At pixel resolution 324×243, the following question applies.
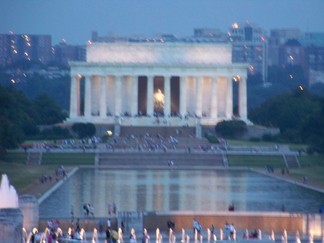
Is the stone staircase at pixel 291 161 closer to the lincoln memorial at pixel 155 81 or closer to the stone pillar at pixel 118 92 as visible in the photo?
the lincoln memorial at pixel 155 81

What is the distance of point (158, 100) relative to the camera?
117 m

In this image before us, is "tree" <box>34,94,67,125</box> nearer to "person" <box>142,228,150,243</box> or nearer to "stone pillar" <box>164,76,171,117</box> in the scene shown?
"stone pillar" <box>164,76,171,117</box>

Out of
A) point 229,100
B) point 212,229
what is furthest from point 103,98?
point 212,229

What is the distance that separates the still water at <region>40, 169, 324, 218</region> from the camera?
62438 mm

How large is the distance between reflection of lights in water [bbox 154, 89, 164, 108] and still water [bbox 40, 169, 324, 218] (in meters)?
30.9

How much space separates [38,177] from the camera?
76.9 meters

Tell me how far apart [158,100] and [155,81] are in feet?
4.13

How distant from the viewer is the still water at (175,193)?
62438mm

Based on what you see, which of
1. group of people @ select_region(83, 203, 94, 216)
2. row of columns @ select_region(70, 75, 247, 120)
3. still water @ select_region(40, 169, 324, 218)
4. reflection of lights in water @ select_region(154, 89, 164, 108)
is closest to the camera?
group of people @ select_region(83, 203, 94, 216)

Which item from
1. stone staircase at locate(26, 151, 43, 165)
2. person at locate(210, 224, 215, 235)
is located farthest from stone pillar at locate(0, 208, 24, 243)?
stone staircase at locate(26, 151, 43, 165)

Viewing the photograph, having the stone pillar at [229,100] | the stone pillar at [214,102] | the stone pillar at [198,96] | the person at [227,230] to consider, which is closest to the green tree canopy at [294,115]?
the stone pillar at [229,100]

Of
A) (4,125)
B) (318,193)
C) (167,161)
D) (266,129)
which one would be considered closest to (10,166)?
(4,125)

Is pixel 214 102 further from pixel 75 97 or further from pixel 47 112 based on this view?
pixel 47 112

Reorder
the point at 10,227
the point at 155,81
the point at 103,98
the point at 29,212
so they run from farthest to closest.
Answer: the point at 155,81 → the point at 103,98 → the point at 29,212 → the point at 10,227
